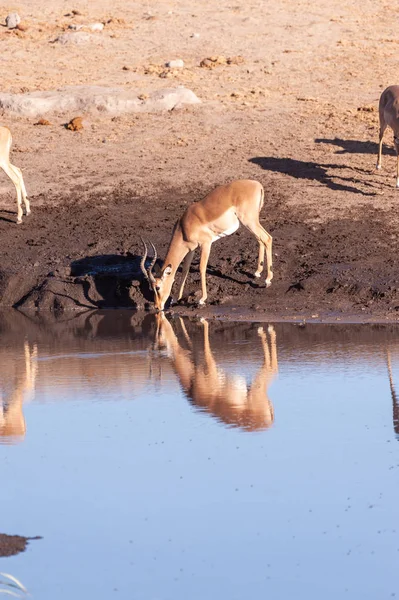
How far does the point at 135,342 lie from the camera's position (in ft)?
39.5

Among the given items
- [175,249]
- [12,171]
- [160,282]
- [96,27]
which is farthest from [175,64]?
[160,282]

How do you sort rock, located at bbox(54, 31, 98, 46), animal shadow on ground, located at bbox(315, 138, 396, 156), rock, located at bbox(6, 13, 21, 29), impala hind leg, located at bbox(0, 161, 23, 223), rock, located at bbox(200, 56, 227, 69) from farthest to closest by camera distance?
rock, located at bbox(6, 13, 21, 29) < rock, located at bbox(54, 31, 98, 46) < rock, located at bbox(200, 56, 227, 69) < animal shadow on ground, located at bbox(315, 138, 396, 156) < impala hind leg, located at bbox(0, 161, 23, 223)

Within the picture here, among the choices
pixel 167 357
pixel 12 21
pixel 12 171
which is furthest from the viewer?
pixel 12 21

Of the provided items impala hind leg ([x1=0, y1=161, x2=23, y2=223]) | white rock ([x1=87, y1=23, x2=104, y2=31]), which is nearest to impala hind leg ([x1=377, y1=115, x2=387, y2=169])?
impala hind leg ([x1=0, y1=161, x2=23, y2=223])

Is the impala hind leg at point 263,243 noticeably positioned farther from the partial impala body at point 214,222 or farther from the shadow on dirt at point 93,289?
the shadow on dirt at point 93,289

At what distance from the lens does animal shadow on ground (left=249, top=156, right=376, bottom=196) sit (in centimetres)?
1659

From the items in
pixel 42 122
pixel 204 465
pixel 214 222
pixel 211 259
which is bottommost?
pixel 211 259

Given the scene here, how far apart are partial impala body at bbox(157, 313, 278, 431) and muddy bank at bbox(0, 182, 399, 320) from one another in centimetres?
165

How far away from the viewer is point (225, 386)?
968 centimetres

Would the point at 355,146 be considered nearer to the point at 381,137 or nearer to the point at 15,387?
the point at 381,137

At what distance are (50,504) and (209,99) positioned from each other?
1439 cm

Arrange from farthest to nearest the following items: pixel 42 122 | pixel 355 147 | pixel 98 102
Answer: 1. pixel 98 102
2. pixel 42 122
3. pixel 355 147

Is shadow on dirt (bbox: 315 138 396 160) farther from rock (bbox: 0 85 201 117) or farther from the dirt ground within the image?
rock (bbox: 0 85 201 117)

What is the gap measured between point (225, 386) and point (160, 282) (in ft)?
12.9
